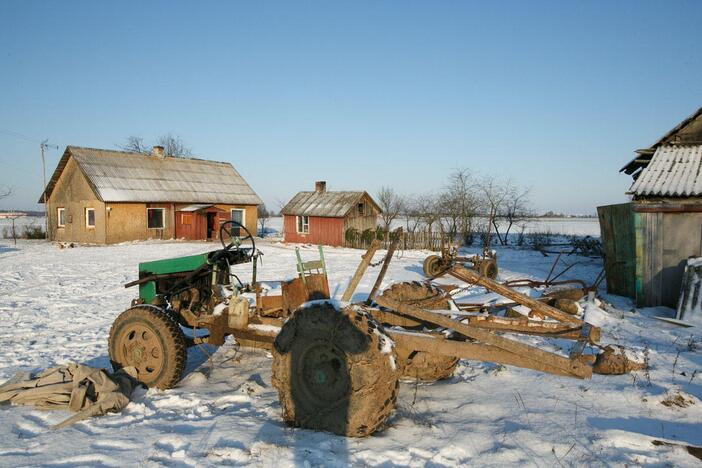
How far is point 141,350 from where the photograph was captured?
4.81m

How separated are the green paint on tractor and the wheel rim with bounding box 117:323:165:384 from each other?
64cm

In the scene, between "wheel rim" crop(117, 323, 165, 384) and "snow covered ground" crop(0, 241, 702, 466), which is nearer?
"snow covered ground" crop(0, 241, 702, 466)

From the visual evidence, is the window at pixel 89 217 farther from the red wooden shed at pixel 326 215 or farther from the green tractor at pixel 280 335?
the green tractor at pixel 280 335

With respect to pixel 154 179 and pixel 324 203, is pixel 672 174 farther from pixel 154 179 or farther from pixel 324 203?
pixel 154 179

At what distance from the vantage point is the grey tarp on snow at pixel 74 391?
4000 mm

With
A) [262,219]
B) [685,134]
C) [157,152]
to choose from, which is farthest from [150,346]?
[262,219]

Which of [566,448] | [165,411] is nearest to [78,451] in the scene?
[165,411]

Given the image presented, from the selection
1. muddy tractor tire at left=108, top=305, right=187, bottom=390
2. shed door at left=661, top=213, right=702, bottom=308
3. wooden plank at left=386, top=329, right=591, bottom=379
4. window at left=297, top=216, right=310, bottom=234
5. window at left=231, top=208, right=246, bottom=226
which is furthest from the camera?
window at left=231, top=208, right=246, bottom=226

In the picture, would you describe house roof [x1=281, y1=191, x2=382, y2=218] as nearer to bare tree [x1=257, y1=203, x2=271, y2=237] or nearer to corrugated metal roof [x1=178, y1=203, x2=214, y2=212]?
corrugated metal roof [x1=178, y1=203, x2=214, y2=212]

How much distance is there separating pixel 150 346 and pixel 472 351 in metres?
3.27

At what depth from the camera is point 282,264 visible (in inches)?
672

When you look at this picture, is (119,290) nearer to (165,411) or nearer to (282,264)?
(282,264)

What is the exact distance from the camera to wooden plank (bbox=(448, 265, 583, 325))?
4125 mm

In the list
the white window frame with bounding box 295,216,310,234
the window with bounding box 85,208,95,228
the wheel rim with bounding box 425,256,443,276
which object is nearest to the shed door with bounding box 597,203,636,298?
the wheel rim with bounding box 425,256,443,276
